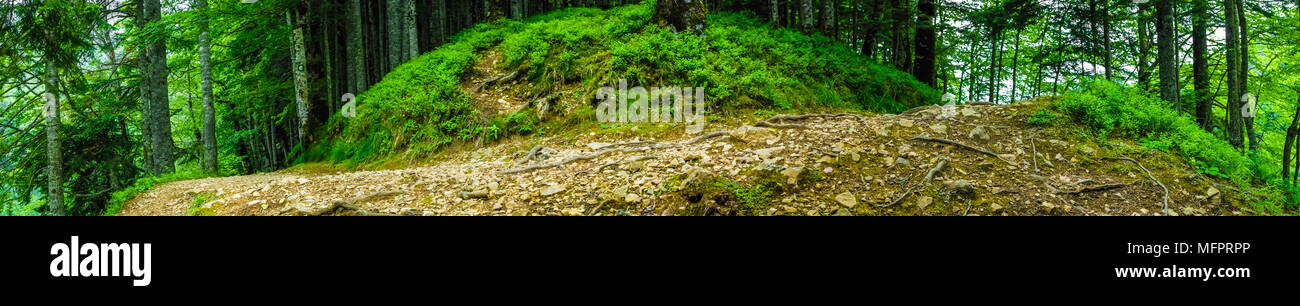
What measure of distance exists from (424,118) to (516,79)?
1721 mm

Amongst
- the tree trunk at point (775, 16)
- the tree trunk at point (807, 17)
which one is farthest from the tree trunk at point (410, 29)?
the tree trunk at point (807, 17)

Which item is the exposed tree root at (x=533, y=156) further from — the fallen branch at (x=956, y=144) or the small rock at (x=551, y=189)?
the fallen branch at (x=956, y=144)

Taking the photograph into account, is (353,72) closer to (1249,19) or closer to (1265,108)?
(1249,19)

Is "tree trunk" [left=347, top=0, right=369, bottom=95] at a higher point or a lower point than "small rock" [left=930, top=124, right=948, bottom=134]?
higher

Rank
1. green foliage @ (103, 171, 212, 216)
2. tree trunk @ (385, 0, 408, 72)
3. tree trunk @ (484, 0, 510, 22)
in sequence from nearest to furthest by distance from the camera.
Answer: green foliage @ (103, 171, 212, 216)
tree trunk @ (385, 0, 408, 72)
tree trunk @ (484, 0, 510, 22)

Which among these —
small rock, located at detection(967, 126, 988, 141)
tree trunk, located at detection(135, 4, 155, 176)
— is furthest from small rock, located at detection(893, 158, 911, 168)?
tree trunk, located at detection(135, 4, 155, 176)

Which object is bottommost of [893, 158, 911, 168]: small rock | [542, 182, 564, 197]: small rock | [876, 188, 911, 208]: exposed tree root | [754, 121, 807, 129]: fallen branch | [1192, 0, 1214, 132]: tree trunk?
[876, 188, 911, 208]: exposed tree root

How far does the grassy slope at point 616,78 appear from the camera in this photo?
7.94 m

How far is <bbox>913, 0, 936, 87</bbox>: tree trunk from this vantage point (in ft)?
33.6

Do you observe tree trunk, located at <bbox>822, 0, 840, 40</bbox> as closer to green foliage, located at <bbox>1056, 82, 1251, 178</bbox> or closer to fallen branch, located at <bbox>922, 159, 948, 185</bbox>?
green foliage, located at <bbox>1056, 82, 1251, 178</bbox>

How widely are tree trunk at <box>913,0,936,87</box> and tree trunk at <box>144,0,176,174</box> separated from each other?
1382 cm

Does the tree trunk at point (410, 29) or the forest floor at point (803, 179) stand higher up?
the tree trunk at point (410, 29)

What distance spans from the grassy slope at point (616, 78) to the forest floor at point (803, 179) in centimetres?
128
